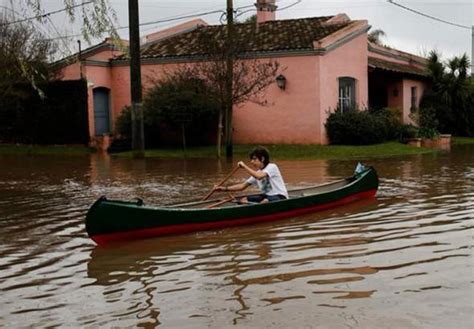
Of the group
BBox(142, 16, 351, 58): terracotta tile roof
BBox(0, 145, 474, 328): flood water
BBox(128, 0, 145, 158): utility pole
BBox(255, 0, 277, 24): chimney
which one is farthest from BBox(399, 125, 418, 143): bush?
BBox(0, 145, 474, 328): flood water

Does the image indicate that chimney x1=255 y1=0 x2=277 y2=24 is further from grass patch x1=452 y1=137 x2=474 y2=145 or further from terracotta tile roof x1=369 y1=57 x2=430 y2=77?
grass patch x1=452 y1=137 x2=474 y2=145

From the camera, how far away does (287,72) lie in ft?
84.7

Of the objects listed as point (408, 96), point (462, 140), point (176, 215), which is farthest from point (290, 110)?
point (176, 215)

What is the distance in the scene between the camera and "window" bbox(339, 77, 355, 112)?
27.3 metres

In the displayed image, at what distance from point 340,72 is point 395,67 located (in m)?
5.67

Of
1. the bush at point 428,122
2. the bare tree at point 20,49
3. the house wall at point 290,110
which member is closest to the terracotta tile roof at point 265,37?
the house wall at point 290,110

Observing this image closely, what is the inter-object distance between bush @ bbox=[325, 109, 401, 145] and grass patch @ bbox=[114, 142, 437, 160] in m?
0.53

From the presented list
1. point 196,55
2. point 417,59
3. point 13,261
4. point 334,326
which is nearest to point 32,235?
point 13,261

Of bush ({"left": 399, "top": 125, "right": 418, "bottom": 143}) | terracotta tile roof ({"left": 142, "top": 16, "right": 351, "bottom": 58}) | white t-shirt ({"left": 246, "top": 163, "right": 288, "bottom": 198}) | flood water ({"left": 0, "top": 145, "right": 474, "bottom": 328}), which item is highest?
terracotta tile roof ({"left": 142, "top": 16, "right": 351, "bottom": 58})

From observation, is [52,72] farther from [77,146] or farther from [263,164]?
[263,164]

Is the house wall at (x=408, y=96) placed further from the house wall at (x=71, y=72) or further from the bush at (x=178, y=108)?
the house wall at (x=71, y=72)

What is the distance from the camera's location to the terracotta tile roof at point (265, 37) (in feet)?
84.8

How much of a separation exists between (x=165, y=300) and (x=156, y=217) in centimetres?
290

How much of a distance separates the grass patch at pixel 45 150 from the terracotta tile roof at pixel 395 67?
488 inches
